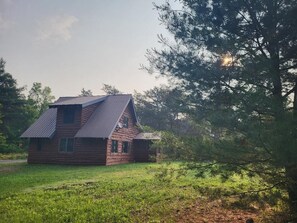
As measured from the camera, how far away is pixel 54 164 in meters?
23.4

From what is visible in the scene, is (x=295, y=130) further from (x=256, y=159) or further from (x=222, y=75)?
(x=222, y=75)

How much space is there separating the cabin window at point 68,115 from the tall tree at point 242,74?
18706mm

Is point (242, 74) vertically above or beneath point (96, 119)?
beneath

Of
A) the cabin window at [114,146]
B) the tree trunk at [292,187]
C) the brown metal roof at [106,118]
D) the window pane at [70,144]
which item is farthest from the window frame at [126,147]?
the tree trunk at [292,187]

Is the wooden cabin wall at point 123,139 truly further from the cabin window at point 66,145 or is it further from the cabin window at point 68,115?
the cabin window at point 68,115

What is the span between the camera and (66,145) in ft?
78.3

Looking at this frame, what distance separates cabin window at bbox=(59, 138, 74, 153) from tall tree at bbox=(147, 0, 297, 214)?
18692 mm

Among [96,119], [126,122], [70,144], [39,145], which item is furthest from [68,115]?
[126,122]

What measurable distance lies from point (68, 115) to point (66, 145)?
8.76 feet

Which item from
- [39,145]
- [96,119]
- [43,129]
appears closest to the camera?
[96,119]

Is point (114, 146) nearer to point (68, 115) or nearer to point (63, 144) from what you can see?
point (63, 144)

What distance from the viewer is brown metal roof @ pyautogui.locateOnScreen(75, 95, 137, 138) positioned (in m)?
22.6

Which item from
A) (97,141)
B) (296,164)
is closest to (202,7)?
(296,164)

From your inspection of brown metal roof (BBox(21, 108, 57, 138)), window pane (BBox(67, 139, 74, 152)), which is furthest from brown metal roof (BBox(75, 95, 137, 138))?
brown metal roof (BBox(21, 108, 57, 138))
